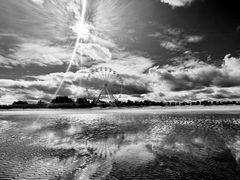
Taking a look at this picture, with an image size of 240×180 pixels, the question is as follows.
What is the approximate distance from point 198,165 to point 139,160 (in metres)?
4.31

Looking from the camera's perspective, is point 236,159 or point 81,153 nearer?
point 236,159

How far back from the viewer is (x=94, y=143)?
22.3 meters

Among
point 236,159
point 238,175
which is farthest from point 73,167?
point 236,159

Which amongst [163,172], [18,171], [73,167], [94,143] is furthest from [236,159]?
[18,171]

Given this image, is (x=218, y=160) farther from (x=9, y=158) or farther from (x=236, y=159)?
(x=9, y=158)

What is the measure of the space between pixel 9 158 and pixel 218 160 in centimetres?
1657

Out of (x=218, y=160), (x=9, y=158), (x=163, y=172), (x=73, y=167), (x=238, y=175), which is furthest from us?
(x=9, y=158)

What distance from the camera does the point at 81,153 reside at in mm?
17641

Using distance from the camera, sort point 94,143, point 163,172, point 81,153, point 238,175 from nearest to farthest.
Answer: point 238,175, point 163,172, point 81,153, point 94,143

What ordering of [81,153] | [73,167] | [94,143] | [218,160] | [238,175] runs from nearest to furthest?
[238,175], [73,167], [218,160], [81,153], [94,143]

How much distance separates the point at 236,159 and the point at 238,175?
3.85 metres

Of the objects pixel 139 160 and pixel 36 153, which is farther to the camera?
pixel 36 153

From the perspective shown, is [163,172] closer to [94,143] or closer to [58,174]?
[58,174]

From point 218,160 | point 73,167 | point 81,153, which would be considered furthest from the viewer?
point 81,153
